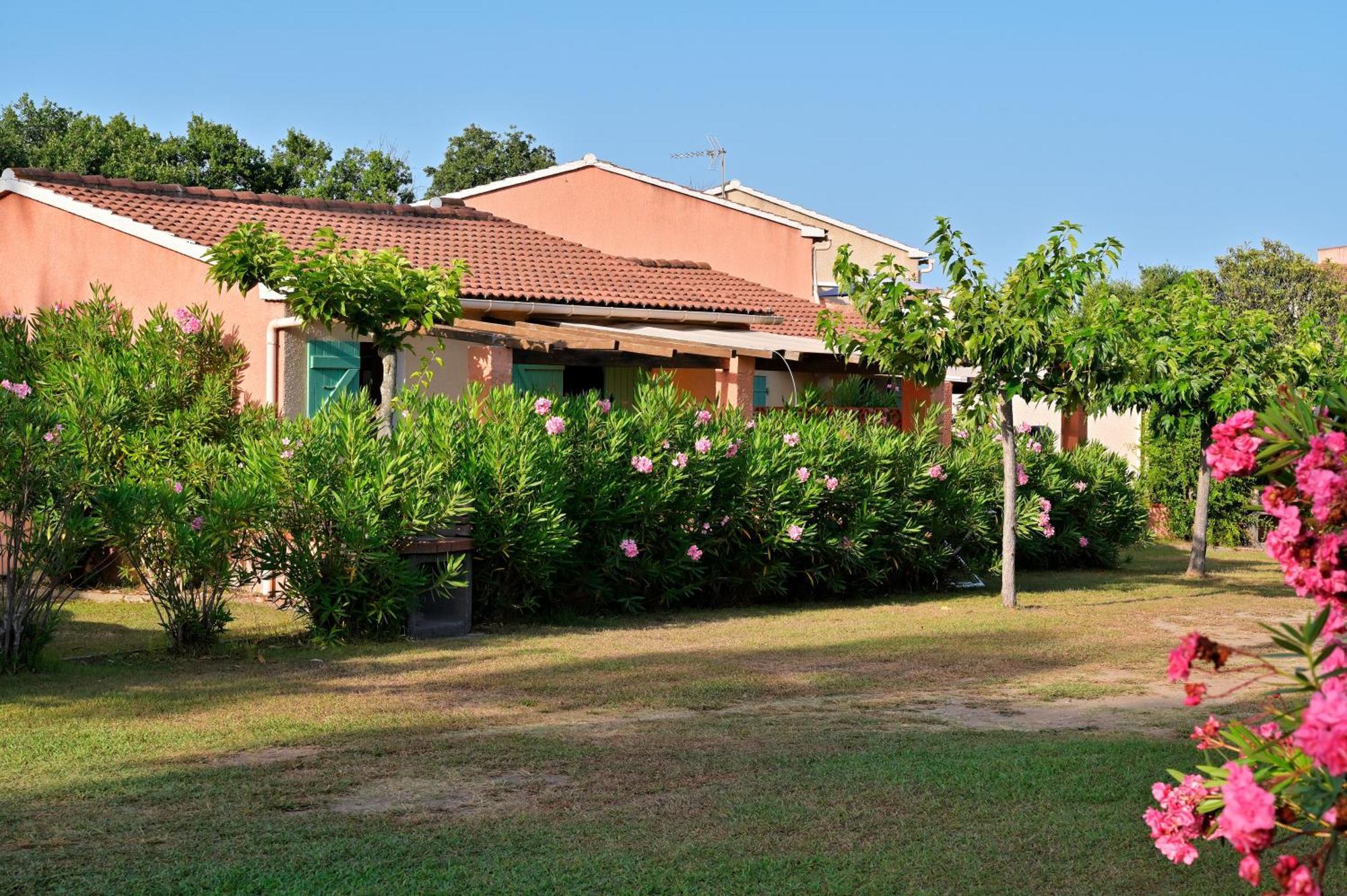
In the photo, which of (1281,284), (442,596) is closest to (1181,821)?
(442,596)

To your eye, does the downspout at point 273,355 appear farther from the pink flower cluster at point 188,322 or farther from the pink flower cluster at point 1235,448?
the pink flower cluster at point 1235,448

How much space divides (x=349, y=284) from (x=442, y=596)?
3164mm

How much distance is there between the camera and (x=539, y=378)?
56.1 ft

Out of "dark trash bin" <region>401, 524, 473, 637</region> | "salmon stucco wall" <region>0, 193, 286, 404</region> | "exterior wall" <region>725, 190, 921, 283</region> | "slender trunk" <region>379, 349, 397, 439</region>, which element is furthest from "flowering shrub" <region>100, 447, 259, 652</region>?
"exterior wall" <region>725, 190, 921, 283</region>

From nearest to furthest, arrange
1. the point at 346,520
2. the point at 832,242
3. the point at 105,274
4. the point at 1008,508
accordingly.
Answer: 1. the point at 346,520
2. the point at 1008,508
3. the point at 105,274
4. the point at 832,242

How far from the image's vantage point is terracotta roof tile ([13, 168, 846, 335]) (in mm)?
17250

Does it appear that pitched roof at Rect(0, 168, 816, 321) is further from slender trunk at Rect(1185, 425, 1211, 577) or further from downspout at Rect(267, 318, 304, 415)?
slender trunk at Rect(1185, 425, 1211, 577)

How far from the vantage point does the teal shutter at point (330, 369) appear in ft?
48.8

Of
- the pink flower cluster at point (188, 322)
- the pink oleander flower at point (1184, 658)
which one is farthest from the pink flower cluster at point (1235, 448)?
the pink flower cluster at point (188, 322)

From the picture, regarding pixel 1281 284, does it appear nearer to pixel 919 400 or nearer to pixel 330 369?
pixel 919 400

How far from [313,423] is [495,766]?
17.0ft

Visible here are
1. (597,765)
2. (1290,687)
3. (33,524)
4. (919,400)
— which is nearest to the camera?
(1290,687)

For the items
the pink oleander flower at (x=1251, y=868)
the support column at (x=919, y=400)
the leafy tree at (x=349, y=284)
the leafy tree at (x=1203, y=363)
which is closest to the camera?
the pink oleander flower at (x=1251, y=868)

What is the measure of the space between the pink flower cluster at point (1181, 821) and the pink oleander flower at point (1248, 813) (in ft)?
2.44
